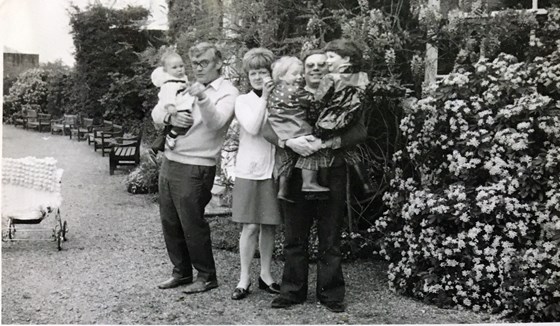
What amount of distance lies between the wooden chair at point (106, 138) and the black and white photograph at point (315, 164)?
0.23 ft

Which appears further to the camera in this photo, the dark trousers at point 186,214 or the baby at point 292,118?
the dark trousers at point 186,214

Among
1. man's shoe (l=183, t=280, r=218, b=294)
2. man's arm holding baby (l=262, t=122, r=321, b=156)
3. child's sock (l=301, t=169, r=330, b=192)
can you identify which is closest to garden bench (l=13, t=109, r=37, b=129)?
man's shoe (l=183, t=280, r=218, b=294)

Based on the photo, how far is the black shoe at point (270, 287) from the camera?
4.00m

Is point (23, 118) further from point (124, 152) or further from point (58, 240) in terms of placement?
point (124, 152)

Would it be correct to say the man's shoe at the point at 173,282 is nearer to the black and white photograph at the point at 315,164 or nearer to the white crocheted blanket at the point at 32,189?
the black and white photograph at the point at 315,164

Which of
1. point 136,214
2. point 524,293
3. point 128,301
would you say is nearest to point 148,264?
point 128,301

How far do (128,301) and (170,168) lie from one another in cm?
81

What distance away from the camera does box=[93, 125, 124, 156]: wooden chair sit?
16.8 feet

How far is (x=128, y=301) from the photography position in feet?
12.5

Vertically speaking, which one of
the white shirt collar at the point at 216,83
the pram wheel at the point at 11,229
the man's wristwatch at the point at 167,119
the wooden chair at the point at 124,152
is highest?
the white shirt collar at the point at 216,83

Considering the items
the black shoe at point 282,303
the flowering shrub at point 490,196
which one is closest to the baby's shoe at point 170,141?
the black shoe at point 282,303

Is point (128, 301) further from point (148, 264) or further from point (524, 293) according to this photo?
point (524, 293)

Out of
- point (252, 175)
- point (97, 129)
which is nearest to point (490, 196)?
point (252, 175)

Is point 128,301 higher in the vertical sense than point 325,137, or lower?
lower
